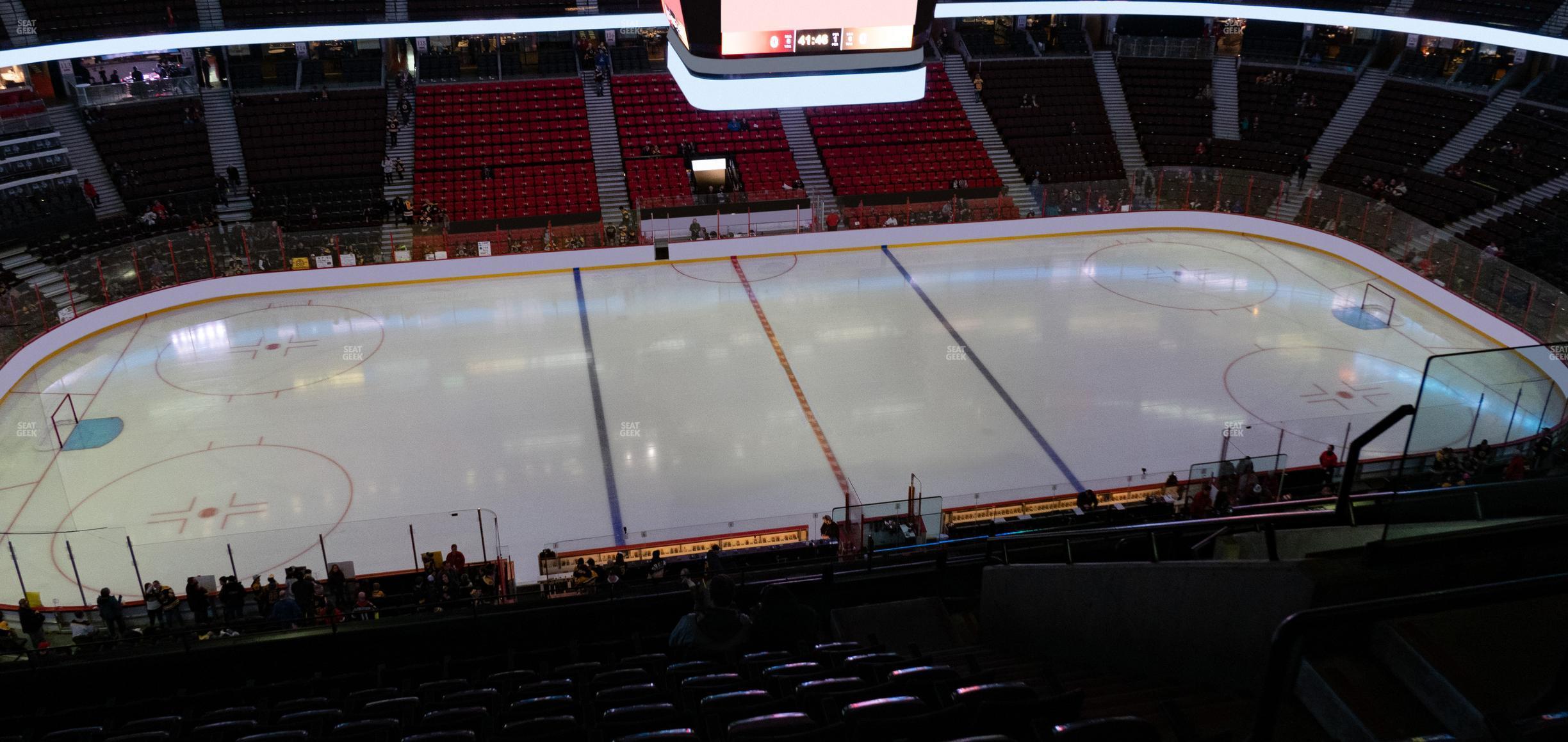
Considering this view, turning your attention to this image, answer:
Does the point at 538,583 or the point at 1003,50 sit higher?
the point at 1003,50

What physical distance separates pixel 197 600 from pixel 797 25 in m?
9.11

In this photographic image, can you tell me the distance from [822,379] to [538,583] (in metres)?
7.47

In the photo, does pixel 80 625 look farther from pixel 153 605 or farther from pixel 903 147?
pixel 903 147

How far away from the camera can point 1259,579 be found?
478 cm

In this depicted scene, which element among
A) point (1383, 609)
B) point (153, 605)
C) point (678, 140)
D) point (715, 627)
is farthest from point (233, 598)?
point (678, 140)

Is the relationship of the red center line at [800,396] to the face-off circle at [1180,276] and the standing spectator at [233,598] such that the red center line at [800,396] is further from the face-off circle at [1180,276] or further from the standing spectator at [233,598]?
the face-off circle at [1180,276]

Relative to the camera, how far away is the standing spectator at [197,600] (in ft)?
35.0

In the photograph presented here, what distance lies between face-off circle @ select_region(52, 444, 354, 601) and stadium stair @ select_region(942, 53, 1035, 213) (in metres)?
18.4

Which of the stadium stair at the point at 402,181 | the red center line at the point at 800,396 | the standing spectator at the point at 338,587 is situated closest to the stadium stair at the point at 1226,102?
the red center line at the point at 800,396

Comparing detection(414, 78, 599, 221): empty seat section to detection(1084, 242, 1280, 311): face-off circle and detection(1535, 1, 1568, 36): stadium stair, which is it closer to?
detection(1084, 242, 1280, 311): face-off circle

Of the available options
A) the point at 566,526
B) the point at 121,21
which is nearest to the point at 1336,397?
the point at 566,526

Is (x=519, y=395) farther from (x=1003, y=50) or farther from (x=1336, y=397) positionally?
(x=1003, y=50)

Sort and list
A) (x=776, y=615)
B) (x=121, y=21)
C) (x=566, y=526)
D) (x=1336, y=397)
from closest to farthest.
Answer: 1. (x=776, y=615)
2. (x=566, y=526)
3. (x=1336, y=397)
4. (x=121, y=21)

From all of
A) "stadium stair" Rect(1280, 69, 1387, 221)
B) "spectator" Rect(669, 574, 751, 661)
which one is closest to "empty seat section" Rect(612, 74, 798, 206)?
"stadium stair" Rect(1280, 69, 1387, 221)
